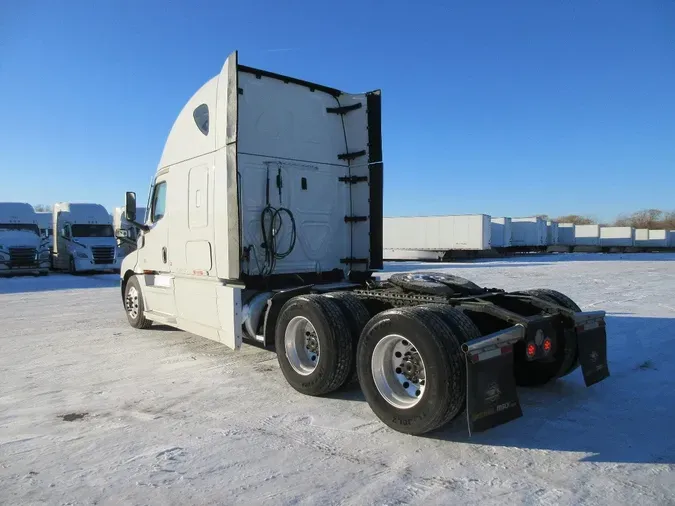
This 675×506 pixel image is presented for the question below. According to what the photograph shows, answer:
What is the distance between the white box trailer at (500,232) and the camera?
40156 mm

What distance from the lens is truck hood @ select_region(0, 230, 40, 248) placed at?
21.2 m

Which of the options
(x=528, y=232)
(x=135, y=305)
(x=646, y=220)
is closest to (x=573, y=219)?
(x=646, y=220)

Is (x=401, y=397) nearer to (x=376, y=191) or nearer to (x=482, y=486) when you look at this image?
(x=482, y=486)

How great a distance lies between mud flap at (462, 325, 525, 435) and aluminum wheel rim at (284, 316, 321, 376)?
2.00m

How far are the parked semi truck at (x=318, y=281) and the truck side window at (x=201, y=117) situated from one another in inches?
0.9

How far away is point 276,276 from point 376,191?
6.35 feet

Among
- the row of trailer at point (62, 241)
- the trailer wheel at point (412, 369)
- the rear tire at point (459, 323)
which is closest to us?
the trailer wheel at point (412, 369)

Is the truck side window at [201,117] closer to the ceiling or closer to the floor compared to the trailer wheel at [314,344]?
closer to the ceiling

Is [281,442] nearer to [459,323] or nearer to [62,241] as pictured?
[459,323]

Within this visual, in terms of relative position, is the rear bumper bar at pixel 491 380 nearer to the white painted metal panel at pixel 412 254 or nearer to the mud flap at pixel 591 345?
the mud flap at pixel 591 345

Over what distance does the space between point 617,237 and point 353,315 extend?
56.4 meters

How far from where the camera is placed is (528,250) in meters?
49.0

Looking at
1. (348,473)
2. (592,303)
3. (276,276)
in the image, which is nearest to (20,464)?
(348,473)

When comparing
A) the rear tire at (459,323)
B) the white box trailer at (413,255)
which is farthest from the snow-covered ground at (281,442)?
the white box trailer at (413,255)
